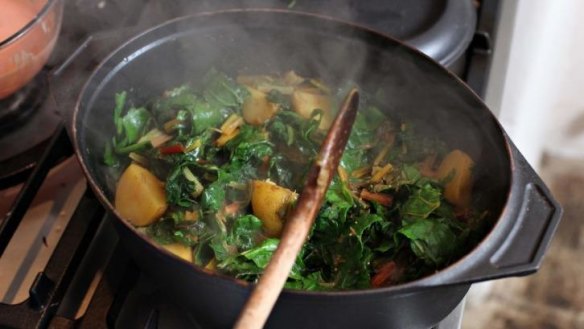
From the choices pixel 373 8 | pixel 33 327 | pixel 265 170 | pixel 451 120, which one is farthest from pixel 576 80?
pixel 33 327

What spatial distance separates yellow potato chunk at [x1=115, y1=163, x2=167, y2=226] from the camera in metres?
0.98

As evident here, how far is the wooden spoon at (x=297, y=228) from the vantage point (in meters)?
0.69

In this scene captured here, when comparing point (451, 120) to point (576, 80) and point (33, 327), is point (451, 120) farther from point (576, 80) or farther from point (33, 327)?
point (576, 80)

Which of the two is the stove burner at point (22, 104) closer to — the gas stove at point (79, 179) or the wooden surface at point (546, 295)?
the gas stove at point (79, 179)

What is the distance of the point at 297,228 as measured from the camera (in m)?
0.76

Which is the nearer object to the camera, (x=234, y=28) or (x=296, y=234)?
(x=296, y=234)

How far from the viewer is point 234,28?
111cm

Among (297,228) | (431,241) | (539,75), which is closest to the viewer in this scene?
(297,228)

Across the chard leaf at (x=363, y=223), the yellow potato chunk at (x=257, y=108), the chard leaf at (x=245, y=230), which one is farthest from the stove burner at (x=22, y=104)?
the chard leaf at (x=363, y=223)

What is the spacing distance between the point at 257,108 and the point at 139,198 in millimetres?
256

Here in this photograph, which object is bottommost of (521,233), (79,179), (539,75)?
(539,75)

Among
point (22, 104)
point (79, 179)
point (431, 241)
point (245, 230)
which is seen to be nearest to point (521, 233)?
point (431, 241)

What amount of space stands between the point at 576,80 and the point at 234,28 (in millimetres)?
1309

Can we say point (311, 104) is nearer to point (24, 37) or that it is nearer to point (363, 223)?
point (363, 223)
